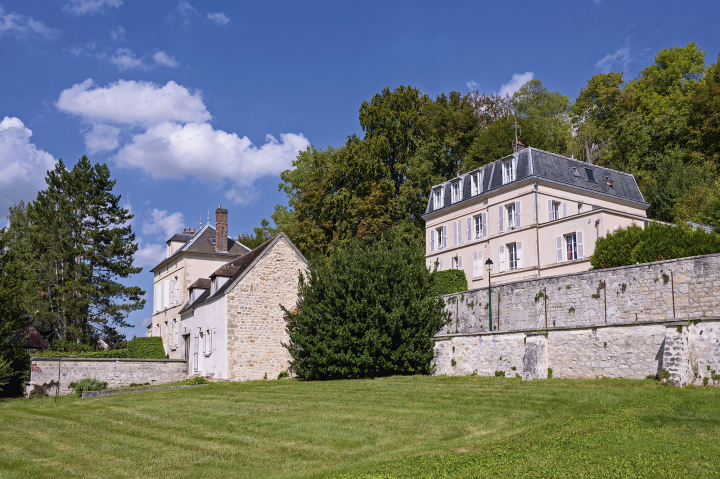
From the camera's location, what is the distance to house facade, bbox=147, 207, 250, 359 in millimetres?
38000

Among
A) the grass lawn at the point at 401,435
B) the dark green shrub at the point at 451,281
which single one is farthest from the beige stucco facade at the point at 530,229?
the grass lawn at the point at 401,435

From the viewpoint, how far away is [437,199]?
3950cm

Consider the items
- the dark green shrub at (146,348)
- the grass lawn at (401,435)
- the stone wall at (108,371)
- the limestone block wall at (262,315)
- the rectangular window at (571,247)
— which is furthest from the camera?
the dark green shrub at (146,348)

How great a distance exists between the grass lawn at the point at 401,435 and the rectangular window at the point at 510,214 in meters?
18.0

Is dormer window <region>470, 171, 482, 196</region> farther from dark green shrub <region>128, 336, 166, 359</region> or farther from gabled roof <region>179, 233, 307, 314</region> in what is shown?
Result: dark green shrub <region>128, 336, 166, 359</region>

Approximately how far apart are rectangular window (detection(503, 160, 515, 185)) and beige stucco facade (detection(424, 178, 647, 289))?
0.76 metres

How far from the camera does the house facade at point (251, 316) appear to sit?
2581 centimetres

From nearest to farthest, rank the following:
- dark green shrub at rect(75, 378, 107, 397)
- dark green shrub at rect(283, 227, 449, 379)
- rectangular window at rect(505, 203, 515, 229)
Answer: dark green shrub at rect(283, 227, 449, 379)
dark green shrub at rect(75, 378, 107, 397)
rectangular window at rect(505, 203, 515, 229)

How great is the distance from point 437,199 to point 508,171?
6049mm

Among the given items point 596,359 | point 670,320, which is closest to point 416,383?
point 596,359

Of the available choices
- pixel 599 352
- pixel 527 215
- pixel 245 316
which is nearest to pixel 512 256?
pixel 527 215

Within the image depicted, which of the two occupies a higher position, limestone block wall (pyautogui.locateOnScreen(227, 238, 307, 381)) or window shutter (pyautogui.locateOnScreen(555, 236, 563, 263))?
window shutter (pyautogui.locateOnScreen(555, 236, 563, 263))

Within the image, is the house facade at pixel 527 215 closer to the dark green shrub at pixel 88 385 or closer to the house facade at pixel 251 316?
the house facade at pixel 251 316

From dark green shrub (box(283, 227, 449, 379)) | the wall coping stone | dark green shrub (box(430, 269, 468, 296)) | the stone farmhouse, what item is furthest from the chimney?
the wall coping stone
